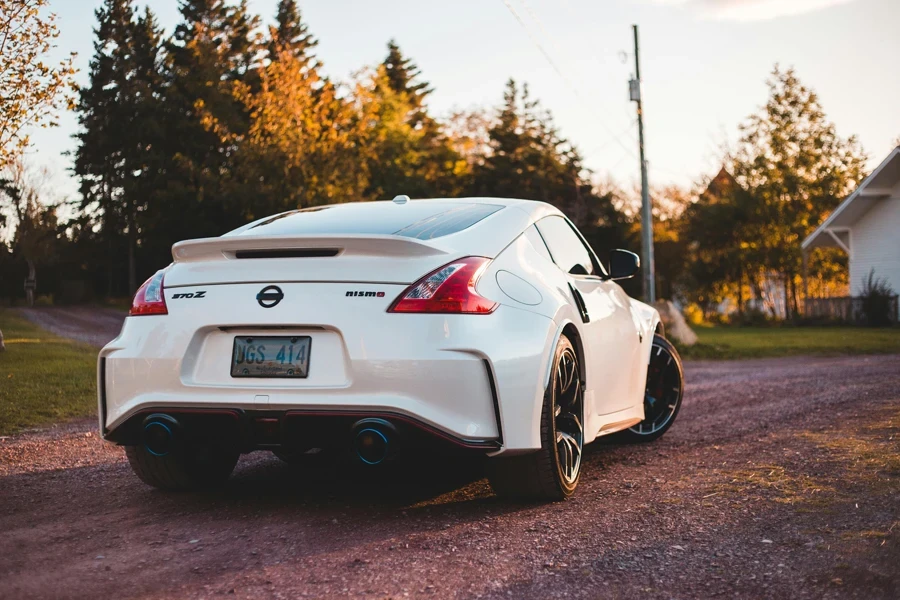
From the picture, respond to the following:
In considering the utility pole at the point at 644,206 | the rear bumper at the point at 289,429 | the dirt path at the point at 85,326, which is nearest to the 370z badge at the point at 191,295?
the rear bumper at the point at 289,429

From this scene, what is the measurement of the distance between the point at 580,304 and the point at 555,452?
0.95m

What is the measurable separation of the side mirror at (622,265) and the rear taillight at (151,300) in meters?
2.74

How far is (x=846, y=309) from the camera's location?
1227 inches

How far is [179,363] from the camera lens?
4047 mm

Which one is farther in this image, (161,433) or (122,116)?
(122,116)

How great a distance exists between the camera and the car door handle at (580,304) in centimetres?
487

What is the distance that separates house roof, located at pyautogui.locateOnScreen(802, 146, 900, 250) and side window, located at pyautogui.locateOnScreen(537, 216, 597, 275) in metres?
26.3

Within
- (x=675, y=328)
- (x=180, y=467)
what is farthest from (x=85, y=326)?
(x=180, y=467)

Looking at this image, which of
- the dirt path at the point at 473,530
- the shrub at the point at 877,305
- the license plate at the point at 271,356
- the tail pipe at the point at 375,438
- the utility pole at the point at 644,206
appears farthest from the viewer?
the shrub at the point at 877,305

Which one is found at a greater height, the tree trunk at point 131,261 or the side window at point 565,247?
the tree trunk at point 131,261

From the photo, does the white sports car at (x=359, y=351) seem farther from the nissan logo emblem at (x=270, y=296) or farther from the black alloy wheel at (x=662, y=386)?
the black alloy wheel at (x=662, y=386)

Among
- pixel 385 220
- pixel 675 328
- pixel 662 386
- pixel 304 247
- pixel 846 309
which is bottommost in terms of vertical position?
pixel 846 309

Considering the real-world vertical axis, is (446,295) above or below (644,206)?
below

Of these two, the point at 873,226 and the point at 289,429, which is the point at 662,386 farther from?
the point at 873,226
